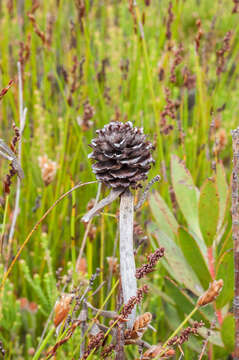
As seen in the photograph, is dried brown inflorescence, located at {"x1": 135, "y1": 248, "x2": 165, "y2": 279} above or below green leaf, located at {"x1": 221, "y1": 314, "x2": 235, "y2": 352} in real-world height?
above

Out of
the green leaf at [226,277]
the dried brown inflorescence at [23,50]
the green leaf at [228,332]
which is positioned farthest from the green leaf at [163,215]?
the dried brown inflorescence at [23,50]

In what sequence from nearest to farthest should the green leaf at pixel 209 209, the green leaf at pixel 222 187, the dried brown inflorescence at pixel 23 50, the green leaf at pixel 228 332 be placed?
the green leaf at pixel 228 332 → the green leaf at pixel 209 209 → the green leaf at pixel 222 187 → the dried brown inflorescence at pixel 23 50

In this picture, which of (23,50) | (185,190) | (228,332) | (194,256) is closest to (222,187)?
(185,190)

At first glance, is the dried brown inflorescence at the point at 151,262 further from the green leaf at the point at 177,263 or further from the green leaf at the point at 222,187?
the green leaf at the point at 222,187

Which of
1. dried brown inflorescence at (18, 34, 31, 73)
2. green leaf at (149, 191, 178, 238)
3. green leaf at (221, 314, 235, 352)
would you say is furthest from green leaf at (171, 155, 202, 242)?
dried brown inflorescence at (18, 34, 31, 73)

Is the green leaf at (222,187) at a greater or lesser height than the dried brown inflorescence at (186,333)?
greater

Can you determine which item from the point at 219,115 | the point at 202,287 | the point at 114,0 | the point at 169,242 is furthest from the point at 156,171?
the point at 114,0

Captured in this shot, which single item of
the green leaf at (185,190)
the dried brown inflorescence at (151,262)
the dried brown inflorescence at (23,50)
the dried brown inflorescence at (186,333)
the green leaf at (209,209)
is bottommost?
the dried brown inflorescence at (186,333)

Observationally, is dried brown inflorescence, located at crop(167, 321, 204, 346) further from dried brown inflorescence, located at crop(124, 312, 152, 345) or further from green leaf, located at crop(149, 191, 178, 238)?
green leaf, located at crop(149, 191, 178, 238)
